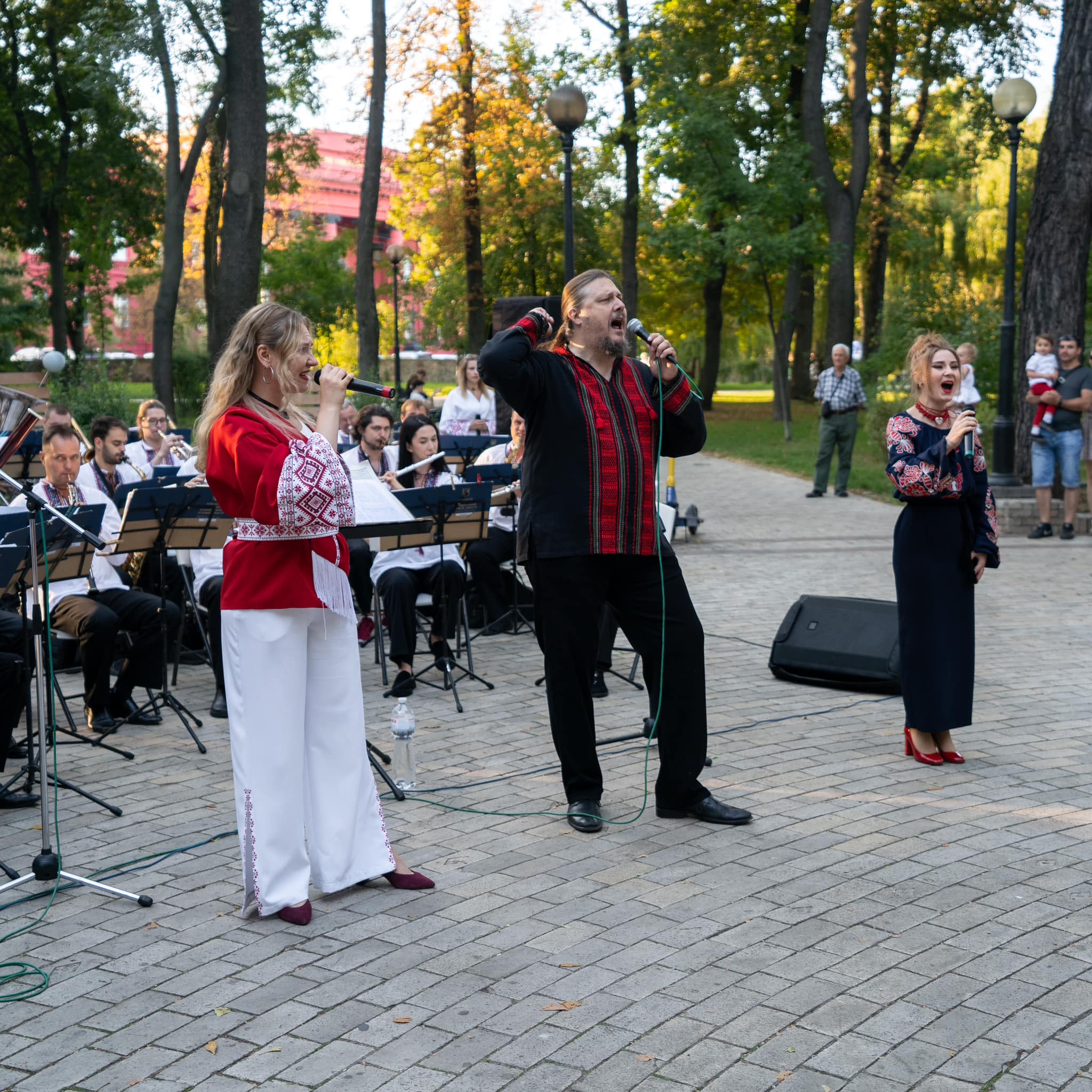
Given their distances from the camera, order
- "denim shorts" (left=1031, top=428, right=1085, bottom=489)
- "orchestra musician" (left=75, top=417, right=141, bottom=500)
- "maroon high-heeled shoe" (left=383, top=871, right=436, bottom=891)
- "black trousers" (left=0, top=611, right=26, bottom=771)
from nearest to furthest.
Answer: "maroon high-heeled shoe" (left=383, top=871, right=436, bottom=891)
"black trousers" (left=0, top=611, right=26, bottom=771)
"orchestra musician" (left=75, top=417, right=141, bottom=500)
"denim shorts" (left=1031, top=428, right=1085, bottom=489)

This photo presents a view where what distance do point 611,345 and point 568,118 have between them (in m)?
9.18

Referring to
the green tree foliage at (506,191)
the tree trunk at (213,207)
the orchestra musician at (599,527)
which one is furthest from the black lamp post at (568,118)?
the green tree foliage at (506,191)

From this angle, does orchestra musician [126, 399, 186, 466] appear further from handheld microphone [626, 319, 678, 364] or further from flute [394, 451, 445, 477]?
handheld microphone [626, 319, 678, 364]

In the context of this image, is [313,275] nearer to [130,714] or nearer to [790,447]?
[790,447]

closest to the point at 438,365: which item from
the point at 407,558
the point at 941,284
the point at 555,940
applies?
the point at 941,284

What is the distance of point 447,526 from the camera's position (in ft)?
24.5

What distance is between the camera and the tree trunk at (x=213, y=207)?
27062 mm

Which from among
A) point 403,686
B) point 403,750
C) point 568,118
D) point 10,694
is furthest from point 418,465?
point 568,118

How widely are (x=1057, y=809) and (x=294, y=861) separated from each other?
10.2 ft

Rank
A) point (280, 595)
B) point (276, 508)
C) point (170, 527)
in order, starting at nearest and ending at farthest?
point (276, 508), point (280, 595), point (170, 527)

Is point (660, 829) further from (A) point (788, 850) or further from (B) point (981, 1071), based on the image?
(B) point (981, 1071)

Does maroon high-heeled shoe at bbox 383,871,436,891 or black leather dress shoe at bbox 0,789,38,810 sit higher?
maroon high-heeled shoe at bbox 383,871,436,891

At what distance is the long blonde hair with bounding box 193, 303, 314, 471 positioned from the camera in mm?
4164

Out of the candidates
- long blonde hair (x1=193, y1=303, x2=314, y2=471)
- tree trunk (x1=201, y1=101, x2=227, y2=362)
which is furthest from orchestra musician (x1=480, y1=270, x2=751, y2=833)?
tree trunk (x1=201, y1=101, x2=227, y2=362)
